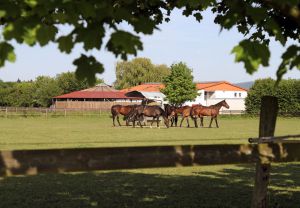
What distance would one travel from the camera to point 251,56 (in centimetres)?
273

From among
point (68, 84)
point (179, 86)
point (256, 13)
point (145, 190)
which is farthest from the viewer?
point (68, 84)

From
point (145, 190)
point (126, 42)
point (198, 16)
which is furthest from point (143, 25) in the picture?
point (145, 190)

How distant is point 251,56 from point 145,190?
243 inches

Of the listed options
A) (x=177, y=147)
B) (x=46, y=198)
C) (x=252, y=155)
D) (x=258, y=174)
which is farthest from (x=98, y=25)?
(x=46, y=198)

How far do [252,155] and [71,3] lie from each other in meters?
2.24

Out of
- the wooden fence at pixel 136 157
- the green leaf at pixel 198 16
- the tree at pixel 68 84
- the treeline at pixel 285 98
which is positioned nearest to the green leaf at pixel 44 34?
the wooden fence at pixel 136 157

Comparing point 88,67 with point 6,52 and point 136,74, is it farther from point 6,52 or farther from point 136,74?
point 136,74

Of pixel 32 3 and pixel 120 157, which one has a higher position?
pixel 32 3

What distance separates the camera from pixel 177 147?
3.76 m

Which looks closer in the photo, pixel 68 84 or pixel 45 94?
pixel 45 94

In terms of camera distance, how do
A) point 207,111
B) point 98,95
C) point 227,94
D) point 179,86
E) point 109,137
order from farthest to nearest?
point 227,94, point 98,95, point 179,86, point 207,111, point 109,137

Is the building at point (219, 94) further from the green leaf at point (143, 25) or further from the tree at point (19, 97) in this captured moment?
the green leaf at point (143, 25)

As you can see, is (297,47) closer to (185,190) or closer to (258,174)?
(258,174)

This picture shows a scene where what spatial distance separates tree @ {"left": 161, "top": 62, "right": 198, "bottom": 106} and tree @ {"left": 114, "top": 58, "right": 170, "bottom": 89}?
31.4 metres
